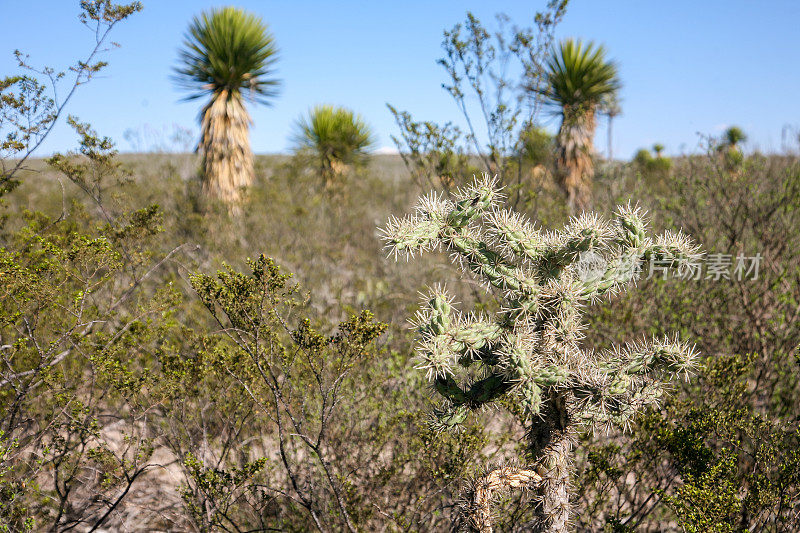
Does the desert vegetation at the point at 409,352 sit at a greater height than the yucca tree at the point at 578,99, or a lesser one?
lesser

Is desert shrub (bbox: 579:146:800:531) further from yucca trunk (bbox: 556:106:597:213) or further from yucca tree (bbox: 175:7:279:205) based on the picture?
yucca tree (bbox: 175:7:279:205)

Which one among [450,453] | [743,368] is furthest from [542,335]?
[743,368]

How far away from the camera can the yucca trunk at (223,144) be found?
34.8ft

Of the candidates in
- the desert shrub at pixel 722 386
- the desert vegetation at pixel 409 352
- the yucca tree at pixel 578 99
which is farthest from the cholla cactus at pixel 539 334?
the yucca tree at pixel 578 99

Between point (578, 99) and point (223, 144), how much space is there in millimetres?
7542

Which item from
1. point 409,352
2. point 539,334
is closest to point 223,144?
point 409,352

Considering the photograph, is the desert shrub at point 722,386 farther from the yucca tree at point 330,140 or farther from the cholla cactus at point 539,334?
the yucca tree at point 330,140

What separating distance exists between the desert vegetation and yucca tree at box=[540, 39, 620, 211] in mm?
112

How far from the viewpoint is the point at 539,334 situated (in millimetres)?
2707

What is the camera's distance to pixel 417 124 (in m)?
6.70

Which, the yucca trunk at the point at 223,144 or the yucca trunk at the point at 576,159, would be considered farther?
the yucca trunk at the point at 576,159

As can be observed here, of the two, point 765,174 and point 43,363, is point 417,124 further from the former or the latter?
point 765,174

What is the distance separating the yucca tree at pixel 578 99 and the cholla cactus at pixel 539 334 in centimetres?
741

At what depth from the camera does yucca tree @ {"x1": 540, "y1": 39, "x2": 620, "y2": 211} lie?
10375 millimetres
